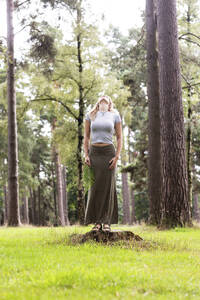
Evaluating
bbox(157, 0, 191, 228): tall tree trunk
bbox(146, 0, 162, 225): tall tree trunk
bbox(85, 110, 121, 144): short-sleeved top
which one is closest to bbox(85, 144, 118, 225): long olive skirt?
bbox(85, 110, 121, 144): short-sleeved top

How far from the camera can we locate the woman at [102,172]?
6.05 metres

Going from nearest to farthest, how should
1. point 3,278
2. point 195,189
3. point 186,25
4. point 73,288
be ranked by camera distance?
1. point 73,288
2. point 3,278
3. point 186,25
4. point 195,189

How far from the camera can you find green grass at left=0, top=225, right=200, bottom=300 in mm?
2990

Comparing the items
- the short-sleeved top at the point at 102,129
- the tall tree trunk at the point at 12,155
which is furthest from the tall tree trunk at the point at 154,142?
the tall tree trunk at the point at 12,155

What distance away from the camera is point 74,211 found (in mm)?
44156

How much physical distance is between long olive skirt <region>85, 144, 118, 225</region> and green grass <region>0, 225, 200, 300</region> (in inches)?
31.0

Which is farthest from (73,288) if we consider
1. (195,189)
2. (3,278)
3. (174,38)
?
(195,189)

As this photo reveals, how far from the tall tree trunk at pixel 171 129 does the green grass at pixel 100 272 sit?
335cm

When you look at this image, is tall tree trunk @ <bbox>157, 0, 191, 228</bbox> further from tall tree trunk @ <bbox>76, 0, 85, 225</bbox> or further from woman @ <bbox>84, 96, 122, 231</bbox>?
tall tree trunk @ <bbox>76, 0, 85, 225</bbox>

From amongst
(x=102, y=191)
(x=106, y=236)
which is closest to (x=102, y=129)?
(x=102, y=191)

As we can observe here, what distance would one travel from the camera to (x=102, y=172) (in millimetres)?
6117

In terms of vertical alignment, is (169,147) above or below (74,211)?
above

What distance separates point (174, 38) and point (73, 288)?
7735 mm

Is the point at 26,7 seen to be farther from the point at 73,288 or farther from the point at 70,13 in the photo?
the point at 73,288
